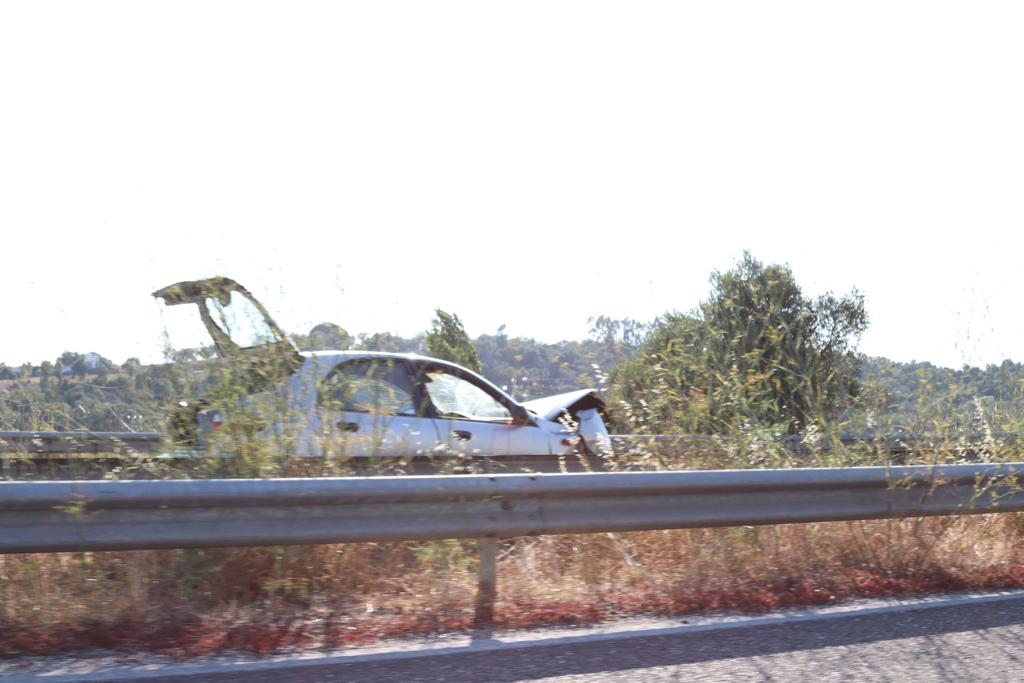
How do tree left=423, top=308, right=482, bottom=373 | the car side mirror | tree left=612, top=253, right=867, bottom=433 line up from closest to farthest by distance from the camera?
1. tree left=612, top=253, right=867, bottom=433
2. the car side mirror
3. tree left=423, top=308, right=482, bottom=373

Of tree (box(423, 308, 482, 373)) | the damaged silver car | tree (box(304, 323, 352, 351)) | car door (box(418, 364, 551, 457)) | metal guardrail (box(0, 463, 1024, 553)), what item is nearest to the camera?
metal guardrail (box(0, 463, 1024, 553))

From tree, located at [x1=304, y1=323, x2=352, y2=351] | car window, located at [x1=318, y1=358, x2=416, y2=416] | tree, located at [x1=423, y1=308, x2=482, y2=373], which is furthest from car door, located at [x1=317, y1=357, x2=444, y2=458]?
tree, located at [x1=423, y1=308, x2=482, y2=373]

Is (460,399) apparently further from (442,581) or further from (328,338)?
(442,581)

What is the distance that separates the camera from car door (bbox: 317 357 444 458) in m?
5.57

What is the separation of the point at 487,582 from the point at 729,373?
3330 mm

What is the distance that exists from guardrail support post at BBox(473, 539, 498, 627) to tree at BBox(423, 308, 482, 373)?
22.5ft

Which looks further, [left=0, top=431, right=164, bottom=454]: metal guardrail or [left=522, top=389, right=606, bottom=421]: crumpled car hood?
[left=522, top=389, right=606, bottom=421]: crumpled car hood

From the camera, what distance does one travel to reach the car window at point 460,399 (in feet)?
26.6

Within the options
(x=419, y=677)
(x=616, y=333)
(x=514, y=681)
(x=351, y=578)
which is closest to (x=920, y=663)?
(x=514, y=681)

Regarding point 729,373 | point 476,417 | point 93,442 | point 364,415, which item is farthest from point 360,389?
point 729,373

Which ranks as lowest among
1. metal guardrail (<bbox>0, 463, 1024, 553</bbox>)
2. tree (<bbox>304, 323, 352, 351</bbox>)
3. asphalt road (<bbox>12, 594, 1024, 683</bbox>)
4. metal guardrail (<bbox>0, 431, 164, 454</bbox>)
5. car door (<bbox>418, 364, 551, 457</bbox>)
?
asphalt road (<bbox>12, 594, 1024, 683</bbox>)

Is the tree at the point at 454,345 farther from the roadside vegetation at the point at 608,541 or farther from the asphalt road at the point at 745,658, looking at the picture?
the asphalt road at the point at 745,658

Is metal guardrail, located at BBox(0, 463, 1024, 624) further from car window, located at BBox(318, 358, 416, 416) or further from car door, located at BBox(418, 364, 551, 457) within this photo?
car door, located at BBox(418, 364, 551, 457)

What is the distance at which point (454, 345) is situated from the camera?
16.8 metres
